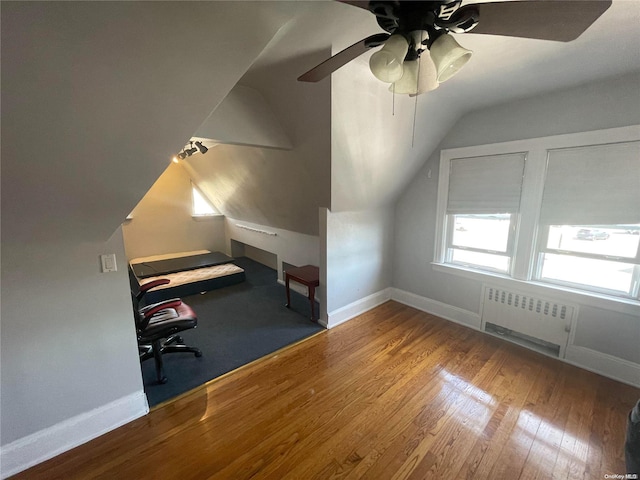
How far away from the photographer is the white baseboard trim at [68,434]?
145cm

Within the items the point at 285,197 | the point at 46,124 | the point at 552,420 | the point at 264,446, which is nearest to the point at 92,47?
the point at 46,124

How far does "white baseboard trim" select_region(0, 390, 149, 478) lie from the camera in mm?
1446

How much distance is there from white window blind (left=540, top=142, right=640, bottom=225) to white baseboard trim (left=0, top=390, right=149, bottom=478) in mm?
3664

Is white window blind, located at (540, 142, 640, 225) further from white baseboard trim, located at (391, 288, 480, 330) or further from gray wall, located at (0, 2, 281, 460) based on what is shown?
gray wall, located at (0, 2, 281, 460)

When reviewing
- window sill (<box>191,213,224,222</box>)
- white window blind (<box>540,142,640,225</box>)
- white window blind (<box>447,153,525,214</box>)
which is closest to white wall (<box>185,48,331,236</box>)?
window sill (<box>191,213,224,222</box>)

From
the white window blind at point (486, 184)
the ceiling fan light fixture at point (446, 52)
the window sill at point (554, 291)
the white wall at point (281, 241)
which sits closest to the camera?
the ceiling fan light fixture at point (446, 52)

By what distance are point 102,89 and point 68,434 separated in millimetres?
2018

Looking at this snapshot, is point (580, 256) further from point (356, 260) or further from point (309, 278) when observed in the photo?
point (309, 278)

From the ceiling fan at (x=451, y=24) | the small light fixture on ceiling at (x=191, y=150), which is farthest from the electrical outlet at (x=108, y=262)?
the small light fixture on ceiling at (x=191, y=150)

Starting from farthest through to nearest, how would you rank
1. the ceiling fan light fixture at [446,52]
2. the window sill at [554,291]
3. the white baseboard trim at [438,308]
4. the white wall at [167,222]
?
the white wall at [167,222] → the white baseboard trim at [438,308] → the window sill at [554,291] → the ceiling fan light fixture at [446,52]

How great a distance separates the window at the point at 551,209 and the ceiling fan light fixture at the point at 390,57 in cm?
213

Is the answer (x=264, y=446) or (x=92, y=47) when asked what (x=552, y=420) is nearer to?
(x=264, y=446)

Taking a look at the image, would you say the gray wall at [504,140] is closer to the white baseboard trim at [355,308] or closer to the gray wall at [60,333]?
the white baseboard trim at [355,308]

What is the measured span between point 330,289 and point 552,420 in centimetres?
199
